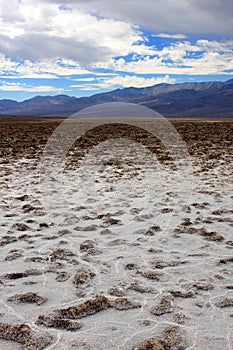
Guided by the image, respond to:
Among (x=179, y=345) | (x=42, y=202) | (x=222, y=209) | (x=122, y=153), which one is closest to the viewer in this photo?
(x=179, y=345)

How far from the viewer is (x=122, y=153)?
19.6 m

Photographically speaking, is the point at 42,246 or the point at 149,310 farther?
the point at 42,246

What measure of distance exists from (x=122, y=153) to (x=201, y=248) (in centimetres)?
1321

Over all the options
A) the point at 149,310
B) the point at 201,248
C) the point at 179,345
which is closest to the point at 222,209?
the point at 201,248

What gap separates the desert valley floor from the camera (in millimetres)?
4258

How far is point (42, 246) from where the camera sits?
677 centimetres

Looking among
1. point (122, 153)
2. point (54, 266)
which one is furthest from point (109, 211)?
point (122, 153)

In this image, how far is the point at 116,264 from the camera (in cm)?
609

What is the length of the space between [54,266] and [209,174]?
28.5ft

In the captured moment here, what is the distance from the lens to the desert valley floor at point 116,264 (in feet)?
14.0

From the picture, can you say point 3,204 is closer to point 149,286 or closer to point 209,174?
point 149,286

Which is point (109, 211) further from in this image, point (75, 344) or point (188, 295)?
point (75, 344)

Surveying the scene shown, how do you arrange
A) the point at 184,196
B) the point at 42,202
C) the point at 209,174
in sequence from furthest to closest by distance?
the point at 209,174, the point at 184,196, the point at 42,202

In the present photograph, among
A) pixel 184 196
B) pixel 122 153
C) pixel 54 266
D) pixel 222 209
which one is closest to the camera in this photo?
pixel 54 266
